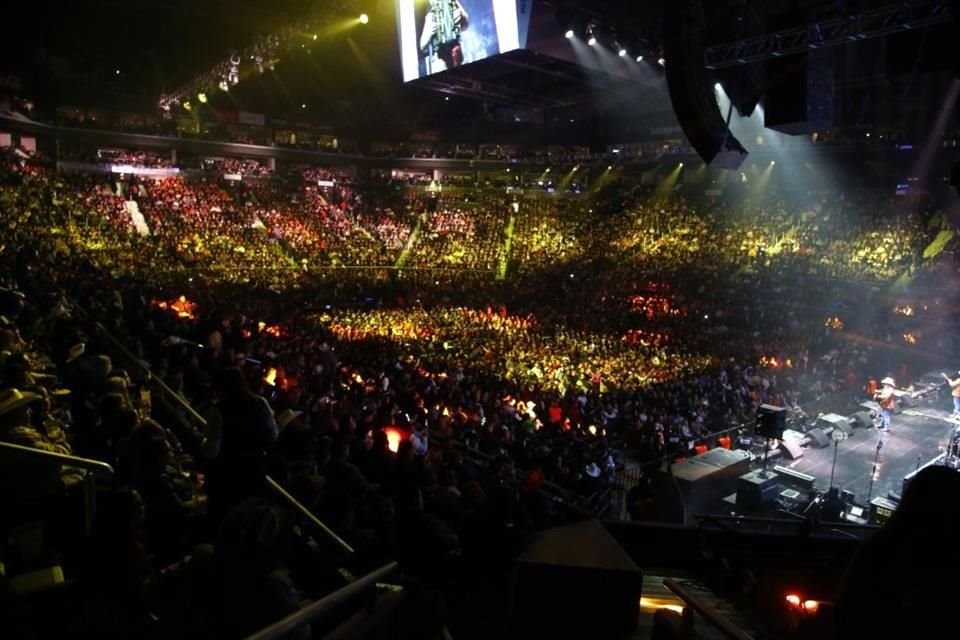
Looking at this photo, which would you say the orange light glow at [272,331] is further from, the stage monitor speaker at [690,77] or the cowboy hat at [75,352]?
the stage monitor speaker at [690,77]

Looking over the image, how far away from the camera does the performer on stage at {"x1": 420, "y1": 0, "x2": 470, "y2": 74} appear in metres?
15.1

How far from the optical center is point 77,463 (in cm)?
251

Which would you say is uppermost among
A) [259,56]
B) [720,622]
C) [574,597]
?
[259,56]

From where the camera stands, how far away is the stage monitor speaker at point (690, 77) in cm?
580

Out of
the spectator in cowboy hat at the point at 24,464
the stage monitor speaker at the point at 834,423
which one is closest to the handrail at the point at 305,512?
the spectator in cowboy hat at the point at 24,464

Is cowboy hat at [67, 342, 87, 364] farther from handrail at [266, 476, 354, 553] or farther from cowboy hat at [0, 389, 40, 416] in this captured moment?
handrail at [266, 476, 354, 553]

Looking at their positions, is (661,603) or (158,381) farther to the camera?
(158,381)

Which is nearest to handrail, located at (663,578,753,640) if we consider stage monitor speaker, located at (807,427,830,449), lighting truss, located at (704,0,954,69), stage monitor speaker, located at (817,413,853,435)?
lighting truss, located at (704,0,954,69)

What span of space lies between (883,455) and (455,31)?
13.1 m

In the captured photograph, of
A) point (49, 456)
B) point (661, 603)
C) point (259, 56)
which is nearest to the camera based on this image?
point (49, 456)

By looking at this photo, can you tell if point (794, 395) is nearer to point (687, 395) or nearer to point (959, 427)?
point (687, 395)

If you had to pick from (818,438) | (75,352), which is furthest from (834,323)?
(75,352)

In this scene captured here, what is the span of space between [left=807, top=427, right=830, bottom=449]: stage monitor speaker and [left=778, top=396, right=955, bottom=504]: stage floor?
0.29ft

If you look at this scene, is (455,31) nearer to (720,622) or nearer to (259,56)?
(259,56)
